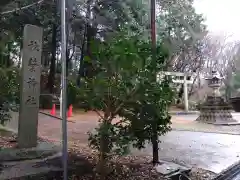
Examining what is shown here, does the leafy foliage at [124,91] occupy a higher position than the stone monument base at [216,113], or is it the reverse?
the leafy foliage at [124,91]

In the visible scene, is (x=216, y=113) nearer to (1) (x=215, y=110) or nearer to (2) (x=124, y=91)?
(1) (x=215, y=110)

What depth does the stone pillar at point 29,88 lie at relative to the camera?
18.9 ft

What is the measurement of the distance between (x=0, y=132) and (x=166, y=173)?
511 centimetres

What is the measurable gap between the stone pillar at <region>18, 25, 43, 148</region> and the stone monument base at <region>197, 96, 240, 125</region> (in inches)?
432

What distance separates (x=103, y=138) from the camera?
143 inches

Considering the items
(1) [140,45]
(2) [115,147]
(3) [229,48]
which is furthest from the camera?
(3) [229,48]

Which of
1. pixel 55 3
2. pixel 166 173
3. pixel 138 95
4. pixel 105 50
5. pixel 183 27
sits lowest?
pixel 166 173

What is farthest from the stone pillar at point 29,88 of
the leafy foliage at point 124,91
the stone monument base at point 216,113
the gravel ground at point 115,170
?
the stone monument base at point 216,113

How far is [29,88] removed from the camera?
19.6ft

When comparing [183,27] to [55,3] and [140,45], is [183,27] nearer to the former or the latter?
[55,3]

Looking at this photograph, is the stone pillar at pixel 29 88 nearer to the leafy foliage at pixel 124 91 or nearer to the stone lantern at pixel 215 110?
the leafy foliage at pixel 124 91

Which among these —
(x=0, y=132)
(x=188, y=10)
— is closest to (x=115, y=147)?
(x=0, y=132)

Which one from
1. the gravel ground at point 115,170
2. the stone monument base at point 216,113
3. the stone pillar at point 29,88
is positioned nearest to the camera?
the gravel ground at point 115,170

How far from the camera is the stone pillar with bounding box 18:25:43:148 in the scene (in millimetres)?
5746
